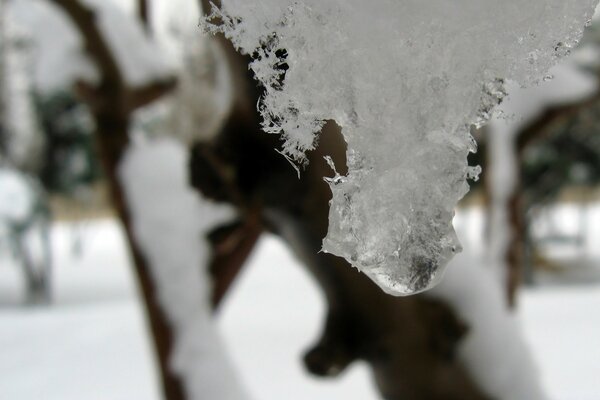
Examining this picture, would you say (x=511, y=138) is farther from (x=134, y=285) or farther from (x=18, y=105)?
(x=18, y=105)

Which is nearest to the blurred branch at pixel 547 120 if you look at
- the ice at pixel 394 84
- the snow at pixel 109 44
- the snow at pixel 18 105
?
the snow at pixel 109 44

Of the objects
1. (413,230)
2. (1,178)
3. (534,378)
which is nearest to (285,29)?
(413,230)

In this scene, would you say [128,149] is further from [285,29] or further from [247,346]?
[247,346]

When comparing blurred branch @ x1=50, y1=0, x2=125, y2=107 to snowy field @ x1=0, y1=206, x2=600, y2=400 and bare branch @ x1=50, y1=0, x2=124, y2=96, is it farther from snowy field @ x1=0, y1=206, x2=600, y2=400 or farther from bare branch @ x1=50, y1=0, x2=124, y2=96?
snowy field @ x1=0, y1=206, x2=600, y2=400

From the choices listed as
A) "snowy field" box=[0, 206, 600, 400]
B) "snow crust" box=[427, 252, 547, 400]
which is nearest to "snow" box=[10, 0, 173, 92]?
"snowy field" box=[0, 206, 600, 400]

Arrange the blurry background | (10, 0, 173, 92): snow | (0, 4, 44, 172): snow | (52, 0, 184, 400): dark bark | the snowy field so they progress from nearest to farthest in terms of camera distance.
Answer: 1. (52, 0, 184, 400): dark bark
2. (10, 0, 173, 92): snow
3. the blurry background
4. the snowy field
5. (0, 4, 44, 172): snow
